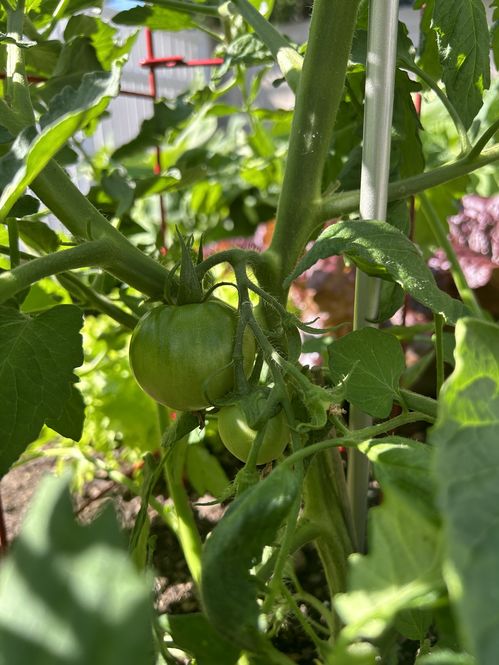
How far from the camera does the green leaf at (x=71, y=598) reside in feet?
0.62

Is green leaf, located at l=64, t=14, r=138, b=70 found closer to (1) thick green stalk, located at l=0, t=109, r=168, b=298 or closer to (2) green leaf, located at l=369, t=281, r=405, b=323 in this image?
(1) thick green stalk, located at l=0, t=109, r=168, b=298

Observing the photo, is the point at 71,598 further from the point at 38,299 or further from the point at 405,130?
the point at 38,299

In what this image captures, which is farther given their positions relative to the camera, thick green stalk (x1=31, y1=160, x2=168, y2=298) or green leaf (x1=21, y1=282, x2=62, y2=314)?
Answer: green leaf (x1=21, y1=282, x2=62, y2=314)

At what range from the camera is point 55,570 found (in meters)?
0.20

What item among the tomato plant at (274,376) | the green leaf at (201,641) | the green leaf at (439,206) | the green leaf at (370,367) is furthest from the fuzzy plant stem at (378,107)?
the green leaf at (439,206)

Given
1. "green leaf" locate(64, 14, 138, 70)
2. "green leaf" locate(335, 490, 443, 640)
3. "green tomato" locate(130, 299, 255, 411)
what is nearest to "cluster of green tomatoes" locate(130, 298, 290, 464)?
"green tomato" locate(130, 299, 255, 411)

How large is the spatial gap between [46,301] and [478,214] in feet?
3.08

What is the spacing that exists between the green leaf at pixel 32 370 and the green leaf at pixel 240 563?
0.90 feet

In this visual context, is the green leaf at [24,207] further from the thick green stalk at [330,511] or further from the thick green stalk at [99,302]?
the thick green stalk at [330,511]

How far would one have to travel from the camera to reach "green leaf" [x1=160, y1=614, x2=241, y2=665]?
0.46 meters

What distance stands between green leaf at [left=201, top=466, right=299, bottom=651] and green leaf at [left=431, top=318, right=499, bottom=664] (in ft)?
0.32

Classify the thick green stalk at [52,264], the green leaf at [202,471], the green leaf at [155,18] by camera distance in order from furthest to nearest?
1. the green leaf at [202,471]
2. the green leaf at [155,18]
3. the thick green stalk at [52,264]

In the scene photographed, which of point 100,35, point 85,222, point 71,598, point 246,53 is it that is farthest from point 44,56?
point 71,598

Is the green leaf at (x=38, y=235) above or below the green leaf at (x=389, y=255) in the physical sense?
below
